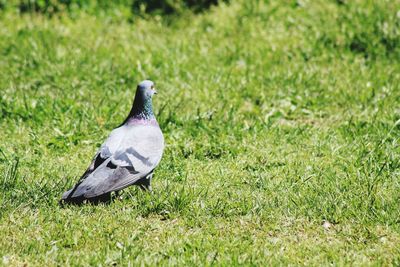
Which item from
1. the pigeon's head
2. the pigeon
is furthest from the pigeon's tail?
the pigeon's head

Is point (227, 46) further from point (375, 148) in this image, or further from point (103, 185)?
point (103, 185)

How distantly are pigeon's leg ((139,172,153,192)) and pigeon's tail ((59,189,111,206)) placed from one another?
23 centimetres

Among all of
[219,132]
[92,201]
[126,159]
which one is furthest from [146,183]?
[219,132]

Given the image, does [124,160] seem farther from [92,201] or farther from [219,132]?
[219,132]

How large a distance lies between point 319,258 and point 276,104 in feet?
9.57

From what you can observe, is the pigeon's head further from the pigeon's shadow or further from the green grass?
the pigeon's shadow

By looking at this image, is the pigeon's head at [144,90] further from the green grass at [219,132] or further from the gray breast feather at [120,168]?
the green grass at [219,132]

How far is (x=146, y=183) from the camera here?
508 cm

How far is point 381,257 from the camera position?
4.27 m

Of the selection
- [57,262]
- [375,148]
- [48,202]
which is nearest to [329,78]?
[375,148]

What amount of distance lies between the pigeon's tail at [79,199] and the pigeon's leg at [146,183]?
0.76 feet

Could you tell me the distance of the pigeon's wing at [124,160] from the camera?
4694 mm

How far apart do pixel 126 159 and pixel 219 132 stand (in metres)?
1.64

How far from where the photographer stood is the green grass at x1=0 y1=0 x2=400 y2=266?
448 cm
